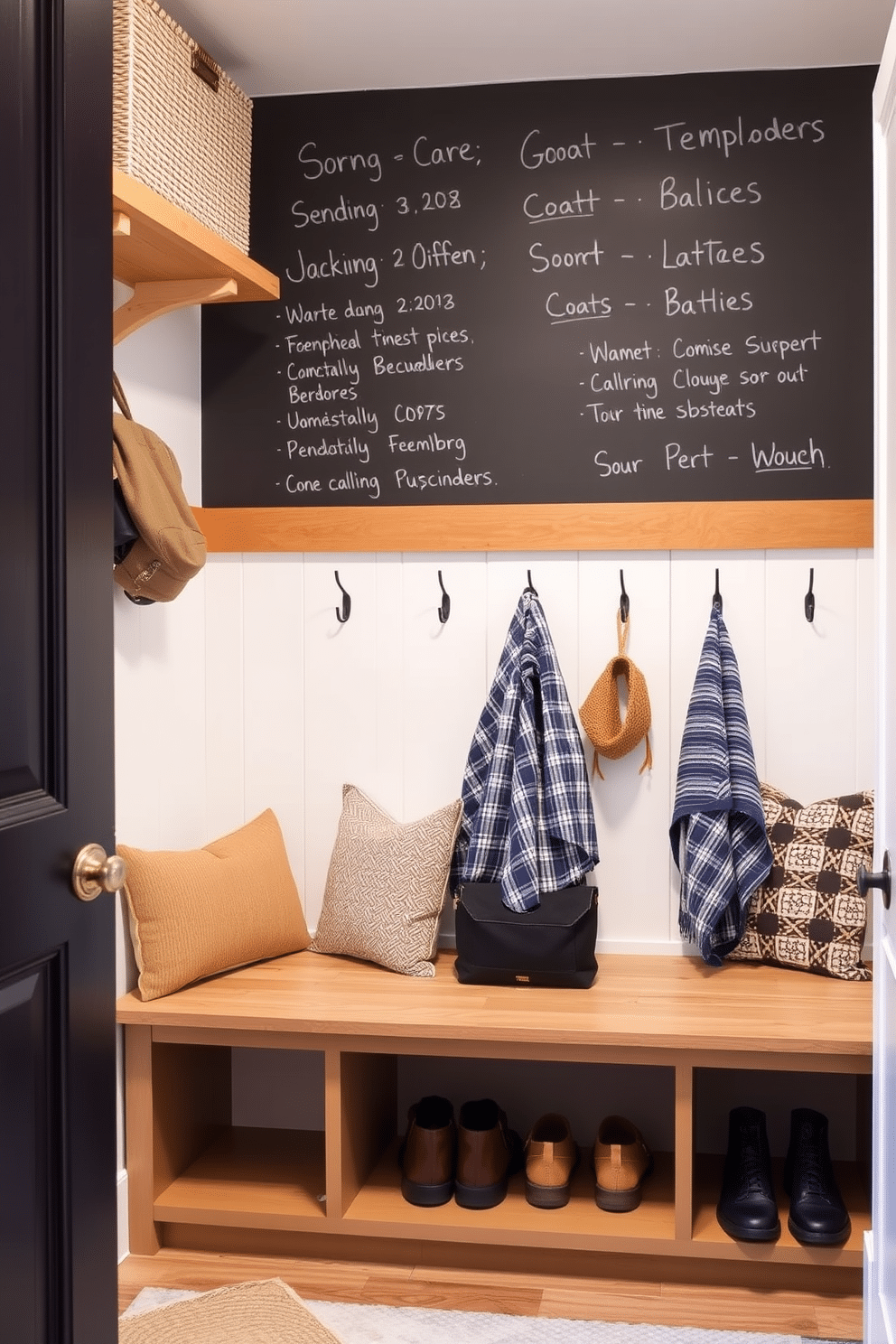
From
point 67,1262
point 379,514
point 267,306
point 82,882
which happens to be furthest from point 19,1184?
point 267,306

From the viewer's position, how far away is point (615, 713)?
103 inches

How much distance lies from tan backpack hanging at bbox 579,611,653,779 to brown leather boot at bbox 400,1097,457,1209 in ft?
2.78

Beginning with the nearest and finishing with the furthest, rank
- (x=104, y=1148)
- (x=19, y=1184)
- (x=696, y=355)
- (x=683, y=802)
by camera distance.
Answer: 1. (x=19, y=1184)
2. (x=104, y=1148)
3. (x=683, y=802)
4. (x=696, y=355)

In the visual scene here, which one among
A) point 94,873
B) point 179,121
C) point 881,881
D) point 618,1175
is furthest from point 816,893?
point 179,121

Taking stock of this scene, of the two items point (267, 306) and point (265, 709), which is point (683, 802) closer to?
point (265, 709)

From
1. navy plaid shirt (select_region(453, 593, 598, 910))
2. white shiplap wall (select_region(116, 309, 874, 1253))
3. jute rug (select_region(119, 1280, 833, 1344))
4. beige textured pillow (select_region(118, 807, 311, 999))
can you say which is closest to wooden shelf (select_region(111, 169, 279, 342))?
white shiplap wall (select_region(116, 309, 874, 1253))

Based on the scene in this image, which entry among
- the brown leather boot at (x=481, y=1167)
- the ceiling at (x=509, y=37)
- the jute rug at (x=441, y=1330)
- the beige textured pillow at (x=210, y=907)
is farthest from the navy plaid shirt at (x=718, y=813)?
the ceiling at (x=509, y=37)

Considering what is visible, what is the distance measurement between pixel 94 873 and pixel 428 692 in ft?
4.92

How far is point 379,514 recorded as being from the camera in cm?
275

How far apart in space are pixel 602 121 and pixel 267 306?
85 cm

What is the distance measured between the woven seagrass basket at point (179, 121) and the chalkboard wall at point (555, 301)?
0.27m

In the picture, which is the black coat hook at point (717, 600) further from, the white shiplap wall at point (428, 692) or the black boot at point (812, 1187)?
the black boot at point (812, 1187)

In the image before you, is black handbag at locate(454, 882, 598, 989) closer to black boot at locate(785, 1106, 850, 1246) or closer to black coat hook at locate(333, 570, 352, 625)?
black boot at locate(785, 1106, 850, 1246)

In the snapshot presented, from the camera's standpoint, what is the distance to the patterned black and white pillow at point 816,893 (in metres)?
2.46
